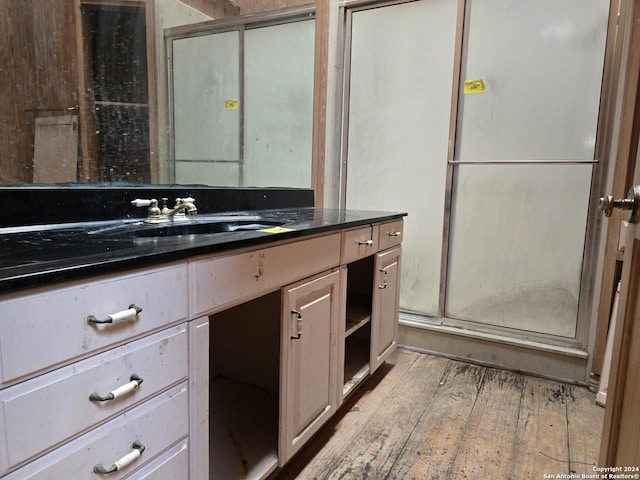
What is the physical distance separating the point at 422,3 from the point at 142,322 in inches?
90.3

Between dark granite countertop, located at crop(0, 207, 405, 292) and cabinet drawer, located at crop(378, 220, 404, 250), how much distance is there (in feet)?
2.03

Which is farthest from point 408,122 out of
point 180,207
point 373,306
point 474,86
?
point 180,207

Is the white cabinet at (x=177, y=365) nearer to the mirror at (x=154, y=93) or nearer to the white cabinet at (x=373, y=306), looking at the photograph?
the white cabinet at (x=373, y=306)

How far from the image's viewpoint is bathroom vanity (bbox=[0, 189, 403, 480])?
64 centimetres

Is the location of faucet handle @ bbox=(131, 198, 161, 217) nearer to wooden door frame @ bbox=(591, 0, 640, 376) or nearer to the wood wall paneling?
the wood wall paneling

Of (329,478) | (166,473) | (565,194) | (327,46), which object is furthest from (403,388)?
(327,46)

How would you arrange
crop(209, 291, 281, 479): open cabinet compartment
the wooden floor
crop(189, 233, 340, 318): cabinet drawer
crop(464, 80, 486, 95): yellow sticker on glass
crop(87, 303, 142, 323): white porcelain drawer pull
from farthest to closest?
crop(464, 80, 486, 95): yellow sticker on glass → the wooden floor → crop(209, 291, 281, 479): open cabinet compartment → crop(189, 233, 340, 318): cabinet drawer → crop(87, 303, 142, 323): white porcelain drawer pull

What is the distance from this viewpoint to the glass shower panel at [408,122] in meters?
2.33

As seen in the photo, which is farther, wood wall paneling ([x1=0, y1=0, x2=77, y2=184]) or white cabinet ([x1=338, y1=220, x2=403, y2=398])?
white cabinet ([x1=338, y1=220, x2=403, y2=398])

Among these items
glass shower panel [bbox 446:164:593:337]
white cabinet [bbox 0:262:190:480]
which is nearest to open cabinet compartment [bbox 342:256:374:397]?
glass shower panel [bbox 446:164:593:337]

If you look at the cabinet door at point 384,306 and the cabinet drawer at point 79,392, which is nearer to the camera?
the cabinet drawer at point 79,392

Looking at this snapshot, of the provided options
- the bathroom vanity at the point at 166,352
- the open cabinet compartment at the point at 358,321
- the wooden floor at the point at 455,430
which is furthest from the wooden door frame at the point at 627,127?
the bathroom vanity at the point at 166,352

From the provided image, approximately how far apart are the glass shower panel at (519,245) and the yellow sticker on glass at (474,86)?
41 cm

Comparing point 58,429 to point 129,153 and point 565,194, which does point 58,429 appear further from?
point 565,194
